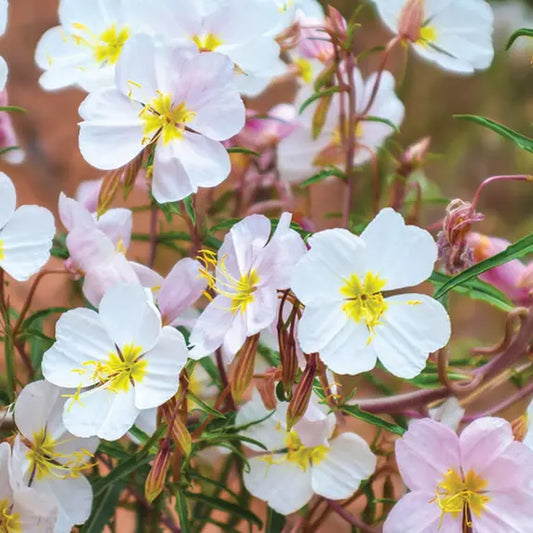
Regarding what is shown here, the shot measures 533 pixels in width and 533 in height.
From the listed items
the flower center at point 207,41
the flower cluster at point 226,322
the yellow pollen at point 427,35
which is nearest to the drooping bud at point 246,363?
the flower cluster at point 226,322

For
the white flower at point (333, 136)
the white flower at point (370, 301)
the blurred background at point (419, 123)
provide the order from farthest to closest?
the blurred background at point (419, 123)
the white flower at point (333, 136)
the white flower at point (370, 301)

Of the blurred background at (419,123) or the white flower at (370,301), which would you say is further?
the blurred background at (419,123)

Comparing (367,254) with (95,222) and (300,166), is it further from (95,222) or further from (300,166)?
(300,166)

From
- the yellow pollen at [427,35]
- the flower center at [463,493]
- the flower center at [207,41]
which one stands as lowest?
the flower center at [463,493]

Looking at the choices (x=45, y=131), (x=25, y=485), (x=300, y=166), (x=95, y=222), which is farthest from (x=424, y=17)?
(x=45, y=131)

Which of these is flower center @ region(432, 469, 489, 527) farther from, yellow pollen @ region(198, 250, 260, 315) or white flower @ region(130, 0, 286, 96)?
white flower @ region(130, 0, 286, 96)

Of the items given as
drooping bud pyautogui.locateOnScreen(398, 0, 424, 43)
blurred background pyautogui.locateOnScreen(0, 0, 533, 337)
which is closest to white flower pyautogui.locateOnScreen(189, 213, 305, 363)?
drooping bud pyautogui.locateOnScreen(398, 0, 424, 43)

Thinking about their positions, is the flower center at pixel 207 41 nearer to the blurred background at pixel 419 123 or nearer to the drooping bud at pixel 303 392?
the drooping bud at pixel 303 392
